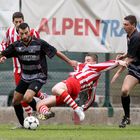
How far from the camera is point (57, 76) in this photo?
682 inches

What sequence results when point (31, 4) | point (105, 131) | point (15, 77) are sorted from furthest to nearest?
point (31, 4)
point (15, 77)
point (105, 131)

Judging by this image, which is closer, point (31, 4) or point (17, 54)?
point (17, 54)

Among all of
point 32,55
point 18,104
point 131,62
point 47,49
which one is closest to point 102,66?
point 131,62

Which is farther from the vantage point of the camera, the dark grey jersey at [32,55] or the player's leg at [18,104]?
the player's leg at [18,104]

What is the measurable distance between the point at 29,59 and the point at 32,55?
9 cm

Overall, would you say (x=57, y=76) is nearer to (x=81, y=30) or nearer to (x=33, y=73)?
(x=81, y=30)

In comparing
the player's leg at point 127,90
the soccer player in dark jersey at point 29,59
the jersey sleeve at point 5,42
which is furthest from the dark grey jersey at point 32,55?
the player's leg at point 127,90

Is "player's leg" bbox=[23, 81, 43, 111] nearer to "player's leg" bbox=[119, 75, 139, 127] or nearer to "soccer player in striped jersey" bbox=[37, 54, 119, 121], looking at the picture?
"soccer player in striped jersey" bbox=[37, 54, 119, 121]

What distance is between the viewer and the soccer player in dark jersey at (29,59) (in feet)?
47.2

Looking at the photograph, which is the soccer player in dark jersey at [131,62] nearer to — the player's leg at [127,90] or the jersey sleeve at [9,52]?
the player's leg at [127,90]

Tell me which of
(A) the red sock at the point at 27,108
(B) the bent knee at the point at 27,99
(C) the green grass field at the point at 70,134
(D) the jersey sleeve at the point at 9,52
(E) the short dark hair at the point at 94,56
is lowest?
(C) the green grass field at the point at 70,134

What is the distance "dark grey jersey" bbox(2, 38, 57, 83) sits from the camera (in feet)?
47.4

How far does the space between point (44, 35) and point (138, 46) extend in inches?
118

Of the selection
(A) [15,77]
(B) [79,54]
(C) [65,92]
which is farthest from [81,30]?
(C) [65,92]
